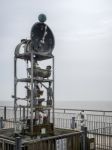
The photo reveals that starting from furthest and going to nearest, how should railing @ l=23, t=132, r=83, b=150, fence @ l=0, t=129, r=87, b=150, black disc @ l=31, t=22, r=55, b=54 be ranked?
black disc @ l=31, t=22, r=55, b=54, railing @ l=23, t=132, r=83, b=150, fence @ l=0, t=129, r=87, b=150

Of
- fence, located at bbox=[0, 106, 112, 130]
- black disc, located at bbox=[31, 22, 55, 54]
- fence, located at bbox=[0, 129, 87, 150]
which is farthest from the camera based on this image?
fence, located at bbox=[0, 106, 112, 130]

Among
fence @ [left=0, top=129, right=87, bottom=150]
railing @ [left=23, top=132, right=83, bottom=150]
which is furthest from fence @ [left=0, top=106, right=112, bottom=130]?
railing @ [left=23, top=132, right=83, bottom=150]

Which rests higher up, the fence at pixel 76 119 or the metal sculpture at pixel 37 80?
the metal sculpture at pixel 37 80

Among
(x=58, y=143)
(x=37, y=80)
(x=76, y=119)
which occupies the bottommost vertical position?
(x=76, y=119)

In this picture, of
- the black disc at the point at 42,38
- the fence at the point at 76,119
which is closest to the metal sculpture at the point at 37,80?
the black disc at the point at 42,38

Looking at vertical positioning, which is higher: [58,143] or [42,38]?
[42,38]

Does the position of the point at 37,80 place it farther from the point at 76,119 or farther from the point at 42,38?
the point at 76,119

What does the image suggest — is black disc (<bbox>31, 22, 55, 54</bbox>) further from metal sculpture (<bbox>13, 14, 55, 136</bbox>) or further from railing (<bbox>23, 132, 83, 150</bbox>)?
railing (<bbox>23, 132, 83, 150</bbox>)

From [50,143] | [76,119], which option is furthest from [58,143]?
[76,119]

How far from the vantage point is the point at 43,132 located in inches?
414

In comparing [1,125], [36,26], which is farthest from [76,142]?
[1,125]

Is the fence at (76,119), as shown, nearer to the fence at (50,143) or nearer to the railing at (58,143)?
the fence at (50,143)

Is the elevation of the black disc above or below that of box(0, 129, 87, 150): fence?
above

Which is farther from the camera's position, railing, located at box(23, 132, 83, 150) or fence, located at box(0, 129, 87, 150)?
railing, located at box(23, 132, 83, 150)
